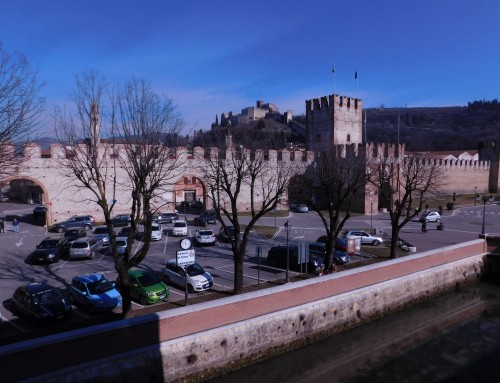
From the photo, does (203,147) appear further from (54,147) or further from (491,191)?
(491,191)

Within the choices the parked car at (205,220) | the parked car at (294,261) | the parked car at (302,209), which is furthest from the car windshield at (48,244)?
the parked car at (302,209)

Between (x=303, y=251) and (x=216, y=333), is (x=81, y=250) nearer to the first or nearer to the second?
(x=303, y=251)

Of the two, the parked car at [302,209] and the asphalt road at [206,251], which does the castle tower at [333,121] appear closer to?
the parked car at [302,209]

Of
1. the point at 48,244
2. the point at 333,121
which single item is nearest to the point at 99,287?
the point at 48,244

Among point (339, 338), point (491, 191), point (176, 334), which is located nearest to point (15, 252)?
point (176, 334)

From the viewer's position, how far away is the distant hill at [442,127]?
4975 inches

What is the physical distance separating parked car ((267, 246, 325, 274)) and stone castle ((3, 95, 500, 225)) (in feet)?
19.2

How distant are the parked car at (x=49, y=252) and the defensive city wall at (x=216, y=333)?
1126 centimetres

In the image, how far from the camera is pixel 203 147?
33656mm

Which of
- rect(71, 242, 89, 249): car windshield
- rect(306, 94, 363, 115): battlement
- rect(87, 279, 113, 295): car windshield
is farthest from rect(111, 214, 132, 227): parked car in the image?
rect(306, 94, 363, 115): battlement

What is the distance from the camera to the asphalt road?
1650 cm

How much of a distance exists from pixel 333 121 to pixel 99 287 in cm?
3399

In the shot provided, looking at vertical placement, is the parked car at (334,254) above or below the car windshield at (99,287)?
below

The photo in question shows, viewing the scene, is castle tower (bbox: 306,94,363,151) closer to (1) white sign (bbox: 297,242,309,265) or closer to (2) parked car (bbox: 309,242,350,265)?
(2) parked car (bbox: 309,242,350,265)
